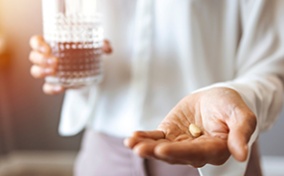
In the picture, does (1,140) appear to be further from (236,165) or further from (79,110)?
(236,165)

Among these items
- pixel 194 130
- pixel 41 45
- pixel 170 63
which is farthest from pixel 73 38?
pixel 194 130

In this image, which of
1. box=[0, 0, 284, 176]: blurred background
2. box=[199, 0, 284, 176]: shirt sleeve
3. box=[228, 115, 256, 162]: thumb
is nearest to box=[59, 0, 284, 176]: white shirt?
box=[199, 0, 284, 176]: shirt sleeve

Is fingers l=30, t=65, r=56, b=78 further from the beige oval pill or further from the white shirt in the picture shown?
the beige oval pill

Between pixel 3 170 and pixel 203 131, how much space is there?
4.34ft

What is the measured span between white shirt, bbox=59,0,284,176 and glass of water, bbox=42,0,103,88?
40 millimetres

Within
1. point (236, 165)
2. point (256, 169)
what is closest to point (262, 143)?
point (256, 169)

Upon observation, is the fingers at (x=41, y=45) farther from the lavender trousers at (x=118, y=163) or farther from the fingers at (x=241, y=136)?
the fingers at (x=241, y=136)

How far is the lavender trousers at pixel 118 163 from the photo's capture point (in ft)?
2.04

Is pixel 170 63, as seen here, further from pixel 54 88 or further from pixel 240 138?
pixel 240 138

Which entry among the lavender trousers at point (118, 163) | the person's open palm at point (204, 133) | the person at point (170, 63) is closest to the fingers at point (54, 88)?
the person at point (170, 63)

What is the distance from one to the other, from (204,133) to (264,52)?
252 millimetres

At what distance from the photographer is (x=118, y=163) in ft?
2.23

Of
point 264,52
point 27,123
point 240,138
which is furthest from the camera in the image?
point 27,123

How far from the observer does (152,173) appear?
0.64m
